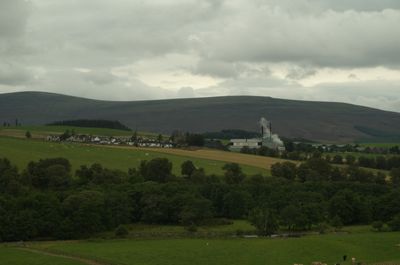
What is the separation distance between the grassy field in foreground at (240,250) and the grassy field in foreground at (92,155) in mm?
68755

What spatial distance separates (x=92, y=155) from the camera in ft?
565

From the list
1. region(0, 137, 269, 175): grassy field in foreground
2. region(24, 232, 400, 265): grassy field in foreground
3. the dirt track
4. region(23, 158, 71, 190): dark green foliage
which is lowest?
the dirt track

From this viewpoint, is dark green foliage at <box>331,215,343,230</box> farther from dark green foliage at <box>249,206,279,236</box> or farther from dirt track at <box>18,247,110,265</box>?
dirt track at <box>18,247,110,265</box>

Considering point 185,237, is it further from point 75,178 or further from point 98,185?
point 75,178

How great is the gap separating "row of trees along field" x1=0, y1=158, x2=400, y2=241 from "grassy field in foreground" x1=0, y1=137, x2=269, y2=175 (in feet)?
43.2

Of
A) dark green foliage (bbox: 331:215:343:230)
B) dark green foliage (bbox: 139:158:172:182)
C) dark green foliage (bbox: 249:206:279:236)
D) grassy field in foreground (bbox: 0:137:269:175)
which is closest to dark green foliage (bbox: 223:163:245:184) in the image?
grassy field in foreground (bbox: 0:137:269:175)

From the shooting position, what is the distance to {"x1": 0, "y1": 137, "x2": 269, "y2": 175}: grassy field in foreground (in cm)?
15950

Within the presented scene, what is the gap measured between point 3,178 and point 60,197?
71.0 ft

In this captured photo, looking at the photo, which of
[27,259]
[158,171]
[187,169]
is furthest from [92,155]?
[27,259]

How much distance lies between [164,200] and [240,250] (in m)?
34.8

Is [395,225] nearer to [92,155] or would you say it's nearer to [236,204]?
[236,204]

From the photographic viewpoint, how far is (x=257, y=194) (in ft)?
408

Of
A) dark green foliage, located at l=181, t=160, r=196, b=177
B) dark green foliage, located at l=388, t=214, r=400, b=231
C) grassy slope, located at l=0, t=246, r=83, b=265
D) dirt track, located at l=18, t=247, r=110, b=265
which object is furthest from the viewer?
dark green foliage, located at l=181, t=160, r=196, b=177

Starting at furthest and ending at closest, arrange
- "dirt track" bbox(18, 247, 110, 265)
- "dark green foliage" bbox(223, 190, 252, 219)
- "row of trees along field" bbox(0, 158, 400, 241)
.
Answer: "dark green foliage" bbox(223, 190, 252, 219), "row of trees along field" bbox(0, 158, 400, 241), "dirt track" bbox(18, 247, 110, 265)
